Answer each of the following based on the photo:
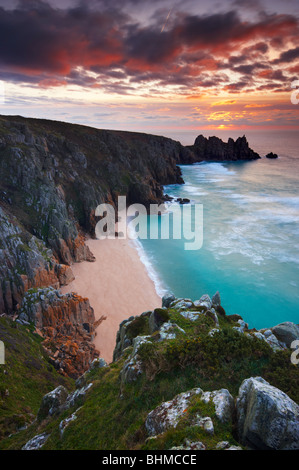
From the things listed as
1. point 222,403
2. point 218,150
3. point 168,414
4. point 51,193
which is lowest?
point 168,414

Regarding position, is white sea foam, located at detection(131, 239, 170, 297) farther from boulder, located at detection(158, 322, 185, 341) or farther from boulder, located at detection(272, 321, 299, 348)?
boulder, located at detection(272, 321, 299, 348)

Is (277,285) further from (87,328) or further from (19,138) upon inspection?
(19,138)

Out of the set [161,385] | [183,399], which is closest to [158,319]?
[161,385]

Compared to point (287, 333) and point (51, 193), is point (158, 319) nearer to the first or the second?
point (287, 333)

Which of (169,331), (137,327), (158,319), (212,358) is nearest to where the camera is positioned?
(212,358)

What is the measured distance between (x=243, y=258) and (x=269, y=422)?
40053 mm

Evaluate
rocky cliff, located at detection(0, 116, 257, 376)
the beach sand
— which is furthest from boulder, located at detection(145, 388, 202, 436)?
the beach sand

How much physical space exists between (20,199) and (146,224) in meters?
29.0

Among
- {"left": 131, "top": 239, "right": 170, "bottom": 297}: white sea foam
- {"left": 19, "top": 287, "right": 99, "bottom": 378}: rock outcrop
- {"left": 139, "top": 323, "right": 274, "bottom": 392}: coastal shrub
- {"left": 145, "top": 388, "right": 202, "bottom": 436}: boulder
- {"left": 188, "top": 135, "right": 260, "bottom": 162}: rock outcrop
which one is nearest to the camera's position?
{"left": 145, "top": 388, "right": 202, "bottom": 436}: boulder

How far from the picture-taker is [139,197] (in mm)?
70500

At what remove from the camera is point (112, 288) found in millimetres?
34469

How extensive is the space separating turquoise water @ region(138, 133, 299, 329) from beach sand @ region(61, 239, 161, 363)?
3.44 metres

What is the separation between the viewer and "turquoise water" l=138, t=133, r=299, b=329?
35.3 metres

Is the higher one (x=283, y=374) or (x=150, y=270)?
(x=283, y=374)
